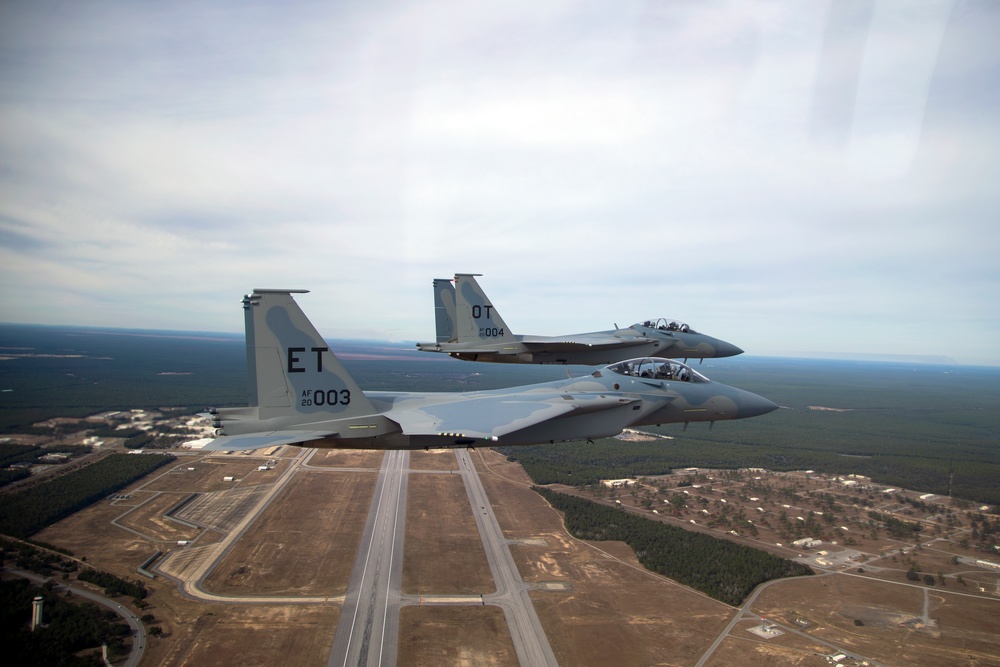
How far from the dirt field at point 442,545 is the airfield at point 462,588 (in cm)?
16

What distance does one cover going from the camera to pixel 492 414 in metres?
15.7

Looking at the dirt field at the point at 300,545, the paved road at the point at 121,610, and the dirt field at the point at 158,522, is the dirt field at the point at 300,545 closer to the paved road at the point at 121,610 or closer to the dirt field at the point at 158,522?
the paved road at the point at 121,610

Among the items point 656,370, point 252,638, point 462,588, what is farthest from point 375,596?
point 656,370

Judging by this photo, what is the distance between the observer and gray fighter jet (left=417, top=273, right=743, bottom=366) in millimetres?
26500

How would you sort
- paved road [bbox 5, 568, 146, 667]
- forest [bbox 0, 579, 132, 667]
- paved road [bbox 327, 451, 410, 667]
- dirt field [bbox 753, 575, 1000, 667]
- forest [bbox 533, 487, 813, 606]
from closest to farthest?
1. forest [bbox 0, 579, 132, 667]
2. paved road [bbox 5, 568, 146, 667]
3. paved road [bbox 327, 451, 410, 667]
4. dirt field [bbox 753, 575, 1000, 667]
5. forest [bbox 533, 487, 813, 606]

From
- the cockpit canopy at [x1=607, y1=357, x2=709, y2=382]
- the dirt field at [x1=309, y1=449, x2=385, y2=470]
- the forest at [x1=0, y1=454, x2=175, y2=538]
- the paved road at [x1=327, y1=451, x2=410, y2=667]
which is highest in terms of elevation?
the cockpit canopy at [x1=607, y1=357, x2=709, y2=382]

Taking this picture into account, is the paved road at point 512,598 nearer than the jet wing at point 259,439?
No

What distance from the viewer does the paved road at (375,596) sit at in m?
24.0

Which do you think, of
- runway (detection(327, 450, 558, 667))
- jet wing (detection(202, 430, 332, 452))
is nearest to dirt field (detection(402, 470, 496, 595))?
runway (detection(327, 450, 558, 667))

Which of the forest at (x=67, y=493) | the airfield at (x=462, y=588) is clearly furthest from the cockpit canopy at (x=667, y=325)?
the forest at (x=67, y=493)

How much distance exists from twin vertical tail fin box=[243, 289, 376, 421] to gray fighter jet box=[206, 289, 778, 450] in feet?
0.09

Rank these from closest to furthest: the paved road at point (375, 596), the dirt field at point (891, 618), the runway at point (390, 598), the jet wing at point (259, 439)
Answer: the jet wing at point (259, 439), the paved road at point (375, 596), the runway at point (390, 598), the dirt field at point (891, 618)

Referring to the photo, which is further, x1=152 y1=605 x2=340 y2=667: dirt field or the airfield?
the airfield

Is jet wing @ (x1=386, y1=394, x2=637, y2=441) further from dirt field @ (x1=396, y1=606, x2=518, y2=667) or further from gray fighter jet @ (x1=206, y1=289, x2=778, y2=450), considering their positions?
dirt field @ (x1=396, y1=606, x2=518, y2=667)
